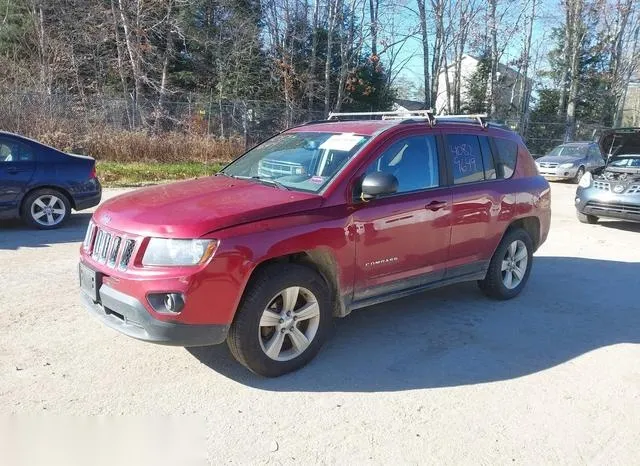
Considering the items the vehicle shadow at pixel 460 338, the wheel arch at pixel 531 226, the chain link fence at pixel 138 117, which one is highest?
the chain link fence at pixel 138 117

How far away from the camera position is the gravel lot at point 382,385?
10.3 ft

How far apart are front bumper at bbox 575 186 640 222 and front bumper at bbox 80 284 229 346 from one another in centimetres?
923

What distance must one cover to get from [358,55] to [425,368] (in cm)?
2796

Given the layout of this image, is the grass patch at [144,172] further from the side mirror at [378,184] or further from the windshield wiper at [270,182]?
the side mirror at [378,184]

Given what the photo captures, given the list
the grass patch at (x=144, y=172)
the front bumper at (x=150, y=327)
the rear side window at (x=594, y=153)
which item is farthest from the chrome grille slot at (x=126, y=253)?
the rear side window at (x=594, y=153)

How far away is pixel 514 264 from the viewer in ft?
19.3

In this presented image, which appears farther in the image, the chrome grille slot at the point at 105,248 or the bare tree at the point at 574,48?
the bare tree at the point at 574,48

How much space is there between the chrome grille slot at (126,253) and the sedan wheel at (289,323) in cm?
95

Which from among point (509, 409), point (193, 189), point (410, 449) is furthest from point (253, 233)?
point (509, 409)

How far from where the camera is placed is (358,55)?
29.9 meters

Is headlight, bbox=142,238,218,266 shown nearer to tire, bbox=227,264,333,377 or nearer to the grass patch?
tire, bbox=227,264,333,377

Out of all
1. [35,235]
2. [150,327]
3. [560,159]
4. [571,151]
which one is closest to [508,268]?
[150,327]

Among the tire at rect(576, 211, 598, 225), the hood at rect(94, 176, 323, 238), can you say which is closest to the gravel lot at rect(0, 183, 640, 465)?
the hood at rect(94, 176, 323, 238)

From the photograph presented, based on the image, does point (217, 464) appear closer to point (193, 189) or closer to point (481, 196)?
point (193, 189)
